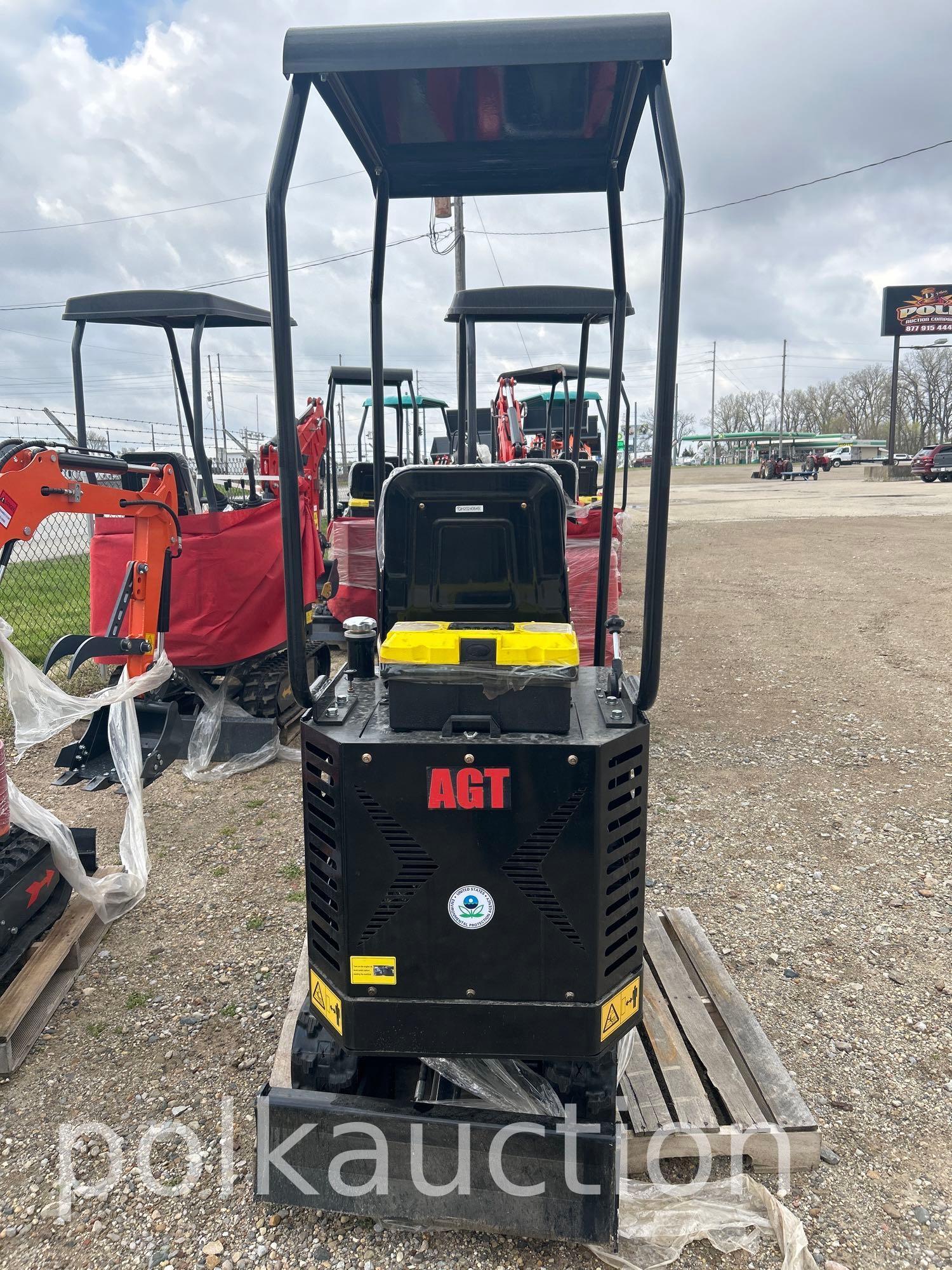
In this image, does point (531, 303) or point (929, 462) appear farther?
point (929, 462)

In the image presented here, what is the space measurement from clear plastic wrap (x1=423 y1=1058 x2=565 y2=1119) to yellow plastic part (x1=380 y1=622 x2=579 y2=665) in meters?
1.03

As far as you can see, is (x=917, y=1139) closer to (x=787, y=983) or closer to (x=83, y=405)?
(x=787, y=983)

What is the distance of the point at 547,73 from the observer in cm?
218

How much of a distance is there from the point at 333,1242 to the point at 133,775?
229 cm

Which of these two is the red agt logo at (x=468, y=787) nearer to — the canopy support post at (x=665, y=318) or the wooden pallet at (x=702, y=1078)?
the canopy support post at (x=665, y=318)

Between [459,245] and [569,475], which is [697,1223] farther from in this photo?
[459,245]

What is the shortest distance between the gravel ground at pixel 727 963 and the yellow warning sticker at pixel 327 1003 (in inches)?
21.4

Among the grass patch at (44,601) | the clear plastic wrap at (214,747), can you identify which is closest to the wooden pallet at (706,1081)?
the clear plastic wrap at (214,747)

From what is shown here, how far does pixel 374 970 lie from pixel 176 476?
13.4ft

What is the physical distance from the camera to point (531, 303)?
6836mm

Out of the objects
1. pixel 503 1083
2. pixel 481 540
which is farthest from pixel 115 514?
pixel 503 1083

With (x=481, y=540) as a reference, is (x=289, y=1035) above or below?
below

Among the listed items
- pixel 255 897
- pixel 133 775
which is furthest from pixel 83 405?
pixel 255 897

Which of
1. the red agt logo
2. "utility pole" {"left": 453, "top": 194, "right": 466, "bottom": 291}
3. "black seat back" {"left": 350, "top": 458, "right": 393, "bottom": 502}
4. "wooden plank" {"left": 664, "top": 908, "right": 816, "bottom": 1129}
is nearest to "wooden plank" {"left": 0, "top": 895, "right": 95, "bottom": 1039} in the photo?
the red agt logo
